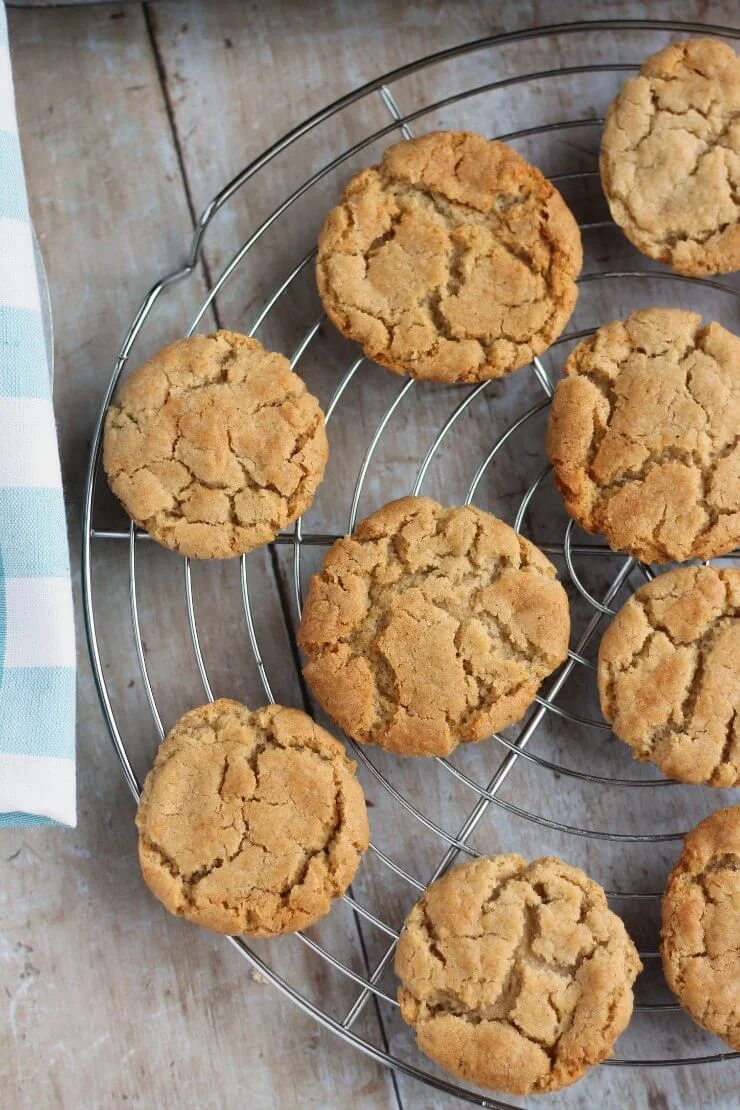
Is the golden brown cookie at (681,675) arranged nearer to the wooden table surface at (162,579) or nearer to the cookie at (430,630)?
the cookie at (430,630)

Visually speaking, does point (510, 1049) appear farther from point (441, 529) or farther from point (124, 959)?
point (441, 529)

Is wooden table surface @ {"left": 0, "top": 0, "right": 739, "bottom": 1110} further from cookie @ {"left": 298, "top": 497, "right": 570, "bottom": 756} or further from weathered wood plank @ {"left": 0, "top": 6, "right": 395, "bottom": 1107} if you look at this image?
cookie @ {"left": 298, "top": 497, "right": 570, "bottom": 756}

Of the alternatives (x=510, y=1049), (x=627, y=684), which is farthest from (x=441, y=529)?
(x=510, y=1049)

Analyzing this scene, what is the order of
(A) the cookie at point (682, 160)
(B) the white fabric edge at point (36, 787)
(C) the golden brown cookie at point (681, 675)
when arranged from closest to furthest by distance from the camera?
(B) the white fabric edge at point (36, 787), (C) the golden brown cookie at point (681, 675), (A) the cookie at point (682, 160)

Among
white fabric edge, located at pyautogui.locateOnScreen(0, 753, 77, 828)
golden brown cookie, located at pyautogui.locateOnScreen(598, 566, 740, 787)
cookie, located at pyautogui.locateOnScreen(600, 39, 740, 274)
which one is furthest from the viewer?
cookie, located at pyautogui.locateOnScreen(600, 39, 740, 274)

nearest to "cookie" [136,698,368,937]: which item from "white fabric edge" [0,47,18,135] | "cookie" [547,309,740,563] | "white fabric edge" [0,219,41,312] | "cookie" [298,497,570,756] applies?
"cookie" [298,497,570,756]

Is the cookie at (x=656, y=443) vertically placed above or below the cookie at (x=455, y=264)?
below

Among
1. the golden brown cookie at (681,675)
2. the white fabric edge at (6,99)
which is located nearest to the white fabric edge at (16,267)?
the white fabric edge at (6,99)
